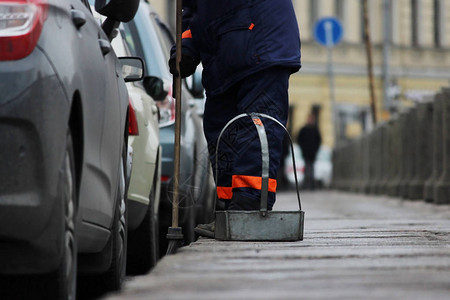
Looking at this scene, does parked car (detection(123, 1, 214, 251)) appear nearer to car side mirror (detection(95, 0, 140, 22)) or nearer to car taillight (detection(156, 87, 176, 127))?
car taillight (detection(156, 87, 176, 127))

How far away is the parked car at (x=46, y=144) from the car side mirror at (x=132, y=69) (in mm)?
1428

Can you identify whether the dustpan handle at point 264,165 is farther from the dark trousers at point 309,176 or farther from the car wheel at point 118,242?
the dark trousers at point 309,176

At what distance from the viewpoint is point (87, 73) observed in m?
5.10

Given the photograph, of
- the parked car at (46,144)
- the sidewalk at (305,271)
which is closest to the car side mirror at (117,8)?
the parked car at (46,144)

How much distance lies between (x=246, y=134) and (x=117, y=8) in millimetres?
1297

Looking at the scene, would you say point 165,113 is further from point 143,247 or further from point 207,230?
point 207,230

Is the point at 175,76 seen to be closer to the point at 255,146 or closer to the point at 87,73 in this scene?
the point at 255,146

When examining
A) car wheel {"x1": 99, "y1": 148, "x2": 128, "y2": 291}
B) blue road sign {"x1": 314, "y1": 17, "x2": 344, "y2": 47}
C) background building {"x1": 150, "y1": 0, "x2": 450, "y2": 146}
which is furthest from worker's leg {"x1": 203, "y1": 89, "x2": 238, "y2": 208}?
background building {"x1": 150, "y1": 0, "x2": 450, "y2": 146}

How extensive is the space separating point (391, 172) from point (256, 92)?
53.9 feet

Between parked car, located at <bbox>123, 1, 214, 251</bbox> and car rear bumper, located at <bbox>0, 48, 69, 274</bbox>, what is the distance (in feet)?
13.9

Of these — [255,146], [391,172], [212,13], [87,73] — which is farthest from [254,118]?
[391,172]

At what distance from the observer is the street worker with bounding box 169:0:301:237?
274 inches

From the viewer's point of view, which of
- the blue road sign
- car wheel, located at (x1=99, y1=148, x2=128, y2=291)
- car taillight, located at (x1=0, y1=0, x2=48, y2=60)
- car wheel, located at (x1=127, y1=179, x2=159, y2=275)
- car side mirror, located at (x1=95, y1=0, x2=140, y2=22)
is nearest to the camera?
car taillight, located at (x1=0, y1=0, x2=48, y2=60)

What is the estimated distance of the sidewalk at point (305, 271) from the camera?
3961 millimetres
